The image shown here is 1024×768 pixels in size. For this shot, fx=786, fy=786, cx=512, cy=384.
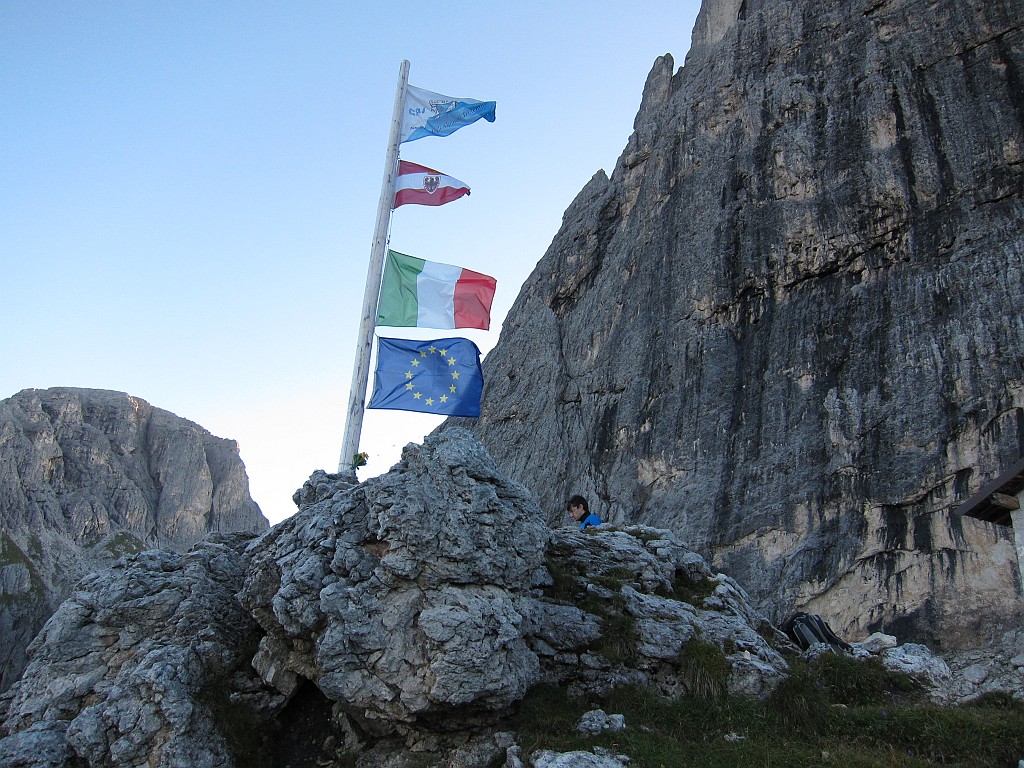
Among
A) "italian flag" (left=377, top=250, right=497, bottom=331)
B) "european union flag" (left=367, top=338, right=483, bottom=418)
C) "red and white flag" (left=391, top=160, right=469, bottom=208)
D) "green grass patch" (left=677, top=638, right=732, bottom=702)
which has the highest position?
"red and white flag" (left=391, top=160, right=469, bottom=208)

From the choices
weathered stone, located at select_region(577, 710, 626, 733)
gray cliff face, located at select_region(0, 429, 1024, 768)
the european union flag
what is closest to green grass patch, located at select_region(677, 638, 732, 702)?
gray cliff face, located at select_region(0, 429, 1024, 768)

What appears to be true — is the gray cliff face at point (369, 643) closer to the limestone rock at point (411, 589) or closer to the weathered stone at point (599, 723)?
the limestone rock at point (411, 589)

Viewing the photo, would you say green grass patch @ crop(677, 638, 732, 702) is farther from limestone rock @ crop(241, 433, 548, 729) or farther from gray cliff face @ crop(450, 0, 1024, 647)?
gray cliff face @ crop(450, 0, 1024, 647)

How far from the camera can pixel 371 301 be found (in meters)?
15.8

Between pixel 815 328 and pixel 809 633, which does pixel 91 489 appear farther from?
pixel 809 633

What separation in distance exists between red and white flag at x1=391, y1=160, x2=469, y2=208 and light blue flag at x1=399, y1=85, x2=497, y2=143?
0.83 m

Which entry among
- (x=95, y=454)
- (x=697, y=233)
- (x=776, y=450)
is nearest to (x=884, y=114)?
(x=697, y=233)

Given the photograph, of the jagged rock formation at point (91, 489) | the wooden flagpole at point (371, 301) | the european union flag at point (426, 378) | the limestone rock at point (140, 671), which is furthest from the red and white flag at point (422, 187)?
the jagged rock formation at point (91, 489)

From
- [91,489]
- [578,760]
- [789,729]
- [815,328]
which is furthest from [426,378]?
[91,489]

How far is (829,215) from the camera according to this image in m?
32.8

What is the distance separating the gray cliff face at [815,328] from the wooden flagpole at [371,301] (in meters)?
18.1

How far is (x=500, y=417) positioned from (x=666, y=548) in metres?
25.8

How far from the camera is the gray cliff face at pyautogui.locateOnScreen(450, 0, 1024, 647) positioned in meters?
26.1

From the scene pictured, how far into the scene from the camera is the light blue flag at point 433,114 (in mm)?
17719
